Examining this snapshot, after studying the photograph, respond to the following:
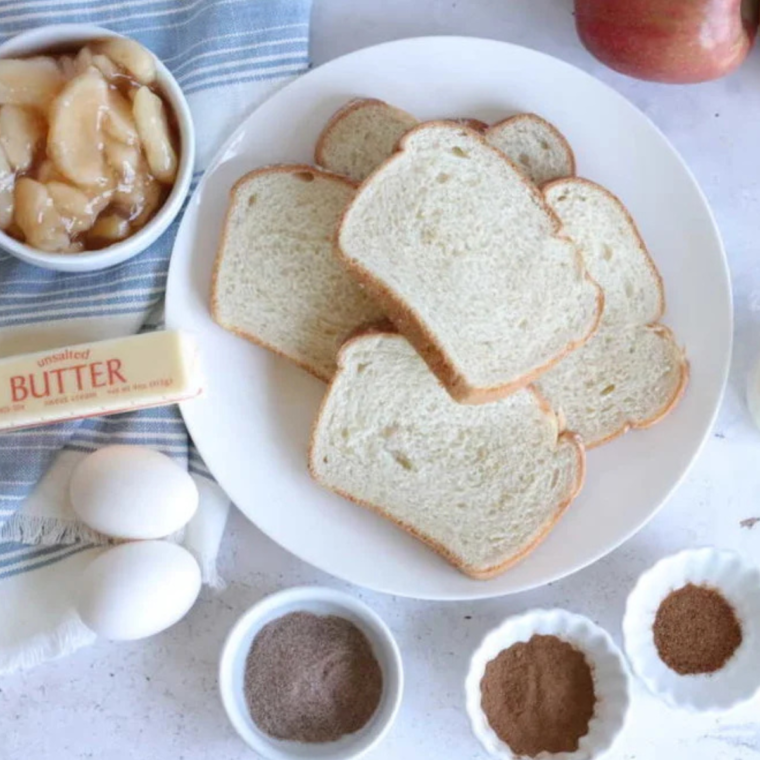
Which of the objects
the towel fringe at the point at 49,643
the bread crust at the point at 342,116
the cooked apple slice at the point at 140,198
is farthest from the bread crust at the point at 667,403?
the towel fringe at the point at 49,643

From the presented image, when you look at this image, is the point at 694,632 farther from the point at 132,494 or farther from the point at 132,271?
the point at 132,271

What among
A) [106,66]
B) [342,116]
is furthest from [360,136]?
[106,66]

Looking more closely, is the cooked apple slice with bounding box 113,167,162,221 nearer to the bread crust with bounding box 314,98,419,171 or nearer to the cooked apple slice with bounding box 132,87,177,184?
the cooked apple slice with bounding box 132,87,177,184

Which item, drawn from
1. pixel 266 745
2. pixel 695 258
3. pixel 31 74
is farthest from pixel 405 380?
pixel 31 74

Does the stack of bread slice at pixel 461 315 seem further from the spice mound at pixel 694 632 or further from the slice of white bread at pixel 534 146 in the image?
the spice mound at pixel 694 632

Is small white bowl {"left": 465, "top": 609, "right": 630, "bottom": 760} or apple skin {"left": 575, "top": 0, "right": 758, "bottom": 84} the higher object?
apple skin {"left": 575, "top": 0, "right": 758, "bottom": 84}

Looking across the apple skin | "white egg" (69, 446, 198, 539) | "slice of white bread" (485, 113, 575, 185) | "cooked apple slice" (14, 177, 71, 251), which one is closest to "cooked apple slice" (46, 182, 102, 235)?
"cooked apple slice" (14, 177, 71, 251)
